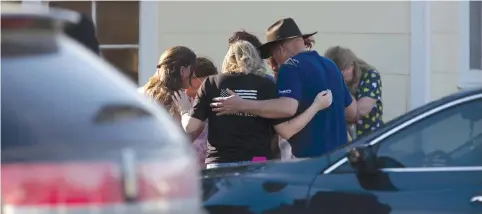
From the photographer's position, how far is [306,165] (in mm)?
5109

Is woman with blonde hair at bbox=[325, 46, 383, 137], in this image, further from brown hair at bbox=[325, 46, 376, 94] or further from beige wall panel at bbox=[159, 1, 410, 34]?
beige wall panel at bbox=[159, 1, 410, 34]

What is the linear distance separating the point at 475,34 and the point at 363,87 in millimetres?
2925

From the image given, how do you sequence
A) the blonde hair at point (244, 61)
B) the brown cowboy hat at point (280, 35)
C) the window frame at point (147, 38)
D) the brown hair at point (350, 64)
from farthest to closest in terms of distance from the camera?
the window frame at point (147, 38) < the brown hair at point (350, 64) < the brown cowboy hat at point (280, 35) < the blonde hair at point (244, 61)

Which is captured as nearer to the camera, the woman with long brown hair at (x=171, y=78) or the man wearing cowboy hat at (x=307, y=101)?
the man wearing cowboy hat at (x=307, y=101)

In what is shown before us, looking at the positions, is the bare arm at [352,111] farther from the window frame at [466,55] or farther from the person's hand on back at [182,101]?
the window frame at [466,55]

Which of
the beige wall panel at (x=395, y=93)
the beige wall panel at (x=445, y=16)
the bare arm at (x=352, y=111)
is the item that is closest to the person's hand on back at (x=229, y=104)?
the bare arm at (x=352, y=111)

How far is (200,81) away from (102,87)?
399 cm

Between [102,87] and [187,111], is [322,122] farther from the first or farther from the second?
[102,87]

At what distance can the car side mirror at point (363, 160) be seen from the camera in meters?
5.00

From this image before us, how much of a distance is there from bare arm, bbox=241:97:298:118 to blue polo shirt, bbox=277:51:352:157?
0.08 m

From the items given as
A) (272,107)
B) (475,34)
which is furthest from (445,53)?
(272,107)

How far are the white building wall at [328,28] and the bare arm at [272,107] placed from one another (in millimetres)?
2822

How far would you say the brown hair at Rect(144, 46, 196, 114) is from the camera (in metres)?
6.40

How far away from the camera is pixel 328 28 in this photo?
9180mm
